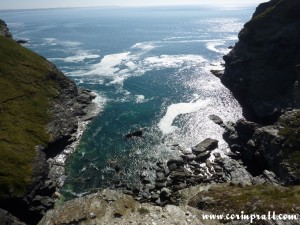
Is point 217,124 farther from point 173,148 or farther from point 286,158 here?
point 286,158

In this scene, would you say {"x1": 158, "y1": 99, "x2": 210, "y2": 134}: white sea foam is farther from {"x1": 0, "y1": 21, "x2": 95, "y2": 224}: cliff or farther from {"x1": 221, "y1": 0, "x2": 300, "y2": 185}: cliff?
{"x1": 0, "y1": 21, "x2": 95, "y2": 224}: cliff

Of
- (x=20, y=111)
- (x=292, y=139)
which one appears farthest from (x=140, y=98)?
(x=292, y=139)

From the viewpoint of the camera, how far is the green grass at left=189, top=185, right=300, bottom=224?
52.2m

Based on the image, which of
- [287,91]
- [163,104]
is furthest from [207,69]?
[287,91]

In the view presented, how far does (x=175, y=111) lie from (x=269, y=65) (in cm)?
4381

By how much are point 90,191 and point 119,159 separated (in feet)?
51.6

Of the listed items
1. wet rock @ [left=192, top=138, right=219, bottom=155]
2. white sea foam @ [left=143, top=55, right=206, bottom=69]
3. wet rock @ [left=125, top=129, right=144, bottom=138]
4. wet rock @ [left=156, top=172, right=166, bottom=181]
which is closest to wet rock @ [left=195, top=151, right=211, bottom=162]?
wet rock @ [left=192, top=138, right=219, bottom=155]

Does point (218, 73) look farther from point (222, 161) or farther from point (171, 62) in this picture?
point (222, 161)

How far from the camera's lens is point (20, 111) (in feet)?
331

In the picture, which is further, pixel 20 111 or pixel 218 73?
pixel 218 73

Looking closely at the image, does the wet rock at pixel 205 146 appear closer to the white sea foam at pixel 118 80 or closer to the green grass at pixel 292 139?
the green grass at pixel 292 139

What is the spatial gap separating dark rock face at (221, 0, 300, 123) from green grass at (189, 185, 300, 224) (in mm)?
45323

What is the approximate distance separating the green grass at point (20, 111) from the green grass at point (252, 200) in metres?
45.2

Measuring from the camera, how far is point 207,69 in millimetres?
170375
